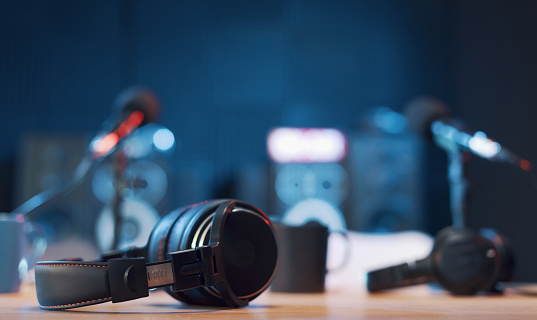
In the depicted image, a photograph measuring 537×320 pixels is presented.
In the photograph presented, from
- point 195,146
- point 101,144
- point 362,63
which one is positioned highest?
point 362,63

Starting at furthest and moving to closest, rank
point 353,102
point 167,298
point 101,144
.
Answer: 1. point 353,102
2. point 101,144
3. point 167,298

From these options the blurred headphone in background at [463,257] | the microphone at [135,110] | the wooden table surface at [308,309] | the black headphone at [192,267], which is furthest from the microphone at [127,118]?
the blurred headphone in background at [463,257]

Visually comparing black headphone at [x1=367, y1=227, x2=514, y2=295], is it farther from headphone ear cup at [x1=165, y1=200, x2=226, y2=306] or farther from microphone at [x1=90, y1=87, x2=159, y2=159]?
microphone at [x1=90, y1=87, x2=159, y2=159]

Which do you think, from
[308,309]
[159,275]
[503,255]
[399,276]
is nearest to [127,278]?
[159,275]

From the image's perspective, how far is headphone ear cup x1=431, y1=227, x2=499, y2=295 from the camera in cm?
90

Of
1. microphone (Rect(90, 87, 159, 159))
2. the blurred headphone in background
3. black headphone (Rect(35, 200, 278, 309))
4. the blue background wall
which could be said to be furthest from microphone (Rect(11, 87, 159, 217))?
the blue background wall

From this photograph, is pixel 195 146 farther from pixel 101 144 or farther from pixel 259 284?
pixel 259 284

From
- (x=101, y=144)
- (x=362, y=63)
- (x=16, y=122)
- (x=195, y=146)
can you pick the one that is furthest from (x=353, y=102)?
(x=101, y=144)

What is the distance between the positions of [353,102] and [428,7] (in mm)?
825

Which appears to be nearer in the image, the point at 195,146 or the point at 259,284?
the point at 259,284

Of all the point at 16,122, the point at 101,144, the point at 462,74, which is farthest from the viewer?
the point at 16,122

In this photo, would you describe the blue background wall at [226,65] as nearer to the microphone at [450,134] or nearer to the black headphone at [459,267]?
the microphone at [450,134]

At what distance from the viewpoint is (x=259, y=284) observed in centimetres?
66

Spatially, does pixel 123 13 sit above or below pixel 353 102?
above
